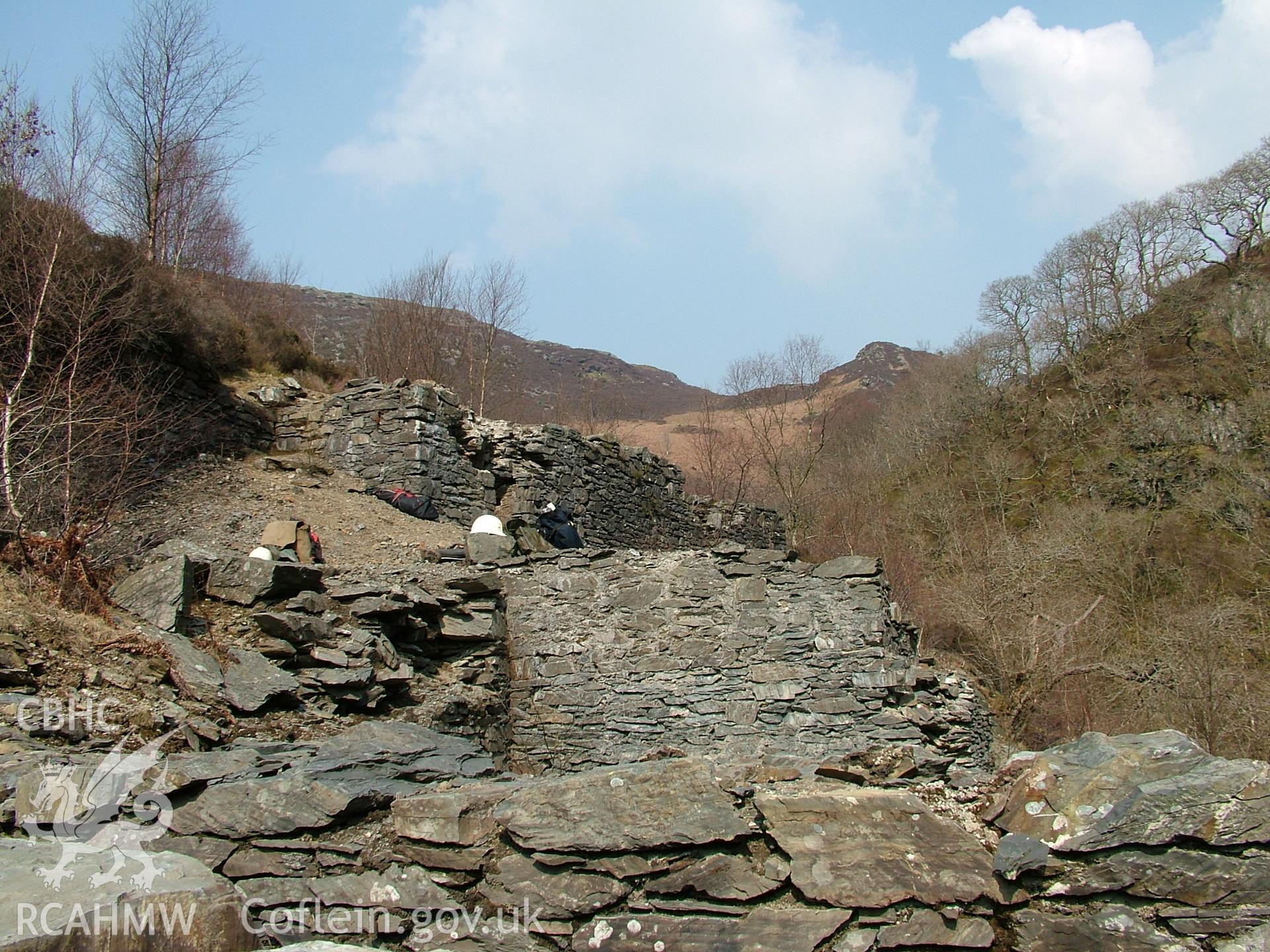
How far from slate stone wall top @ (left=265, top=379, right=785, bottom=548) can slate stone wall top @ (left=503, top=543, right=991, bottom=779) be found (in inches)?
199

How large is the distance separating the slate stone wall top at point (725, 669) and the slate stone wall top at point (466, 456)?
505 centimetres

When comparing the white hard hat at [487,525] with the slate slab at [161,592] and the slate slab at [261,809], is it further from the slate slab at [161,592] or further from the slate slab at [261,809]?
the slate slab at [261,809]

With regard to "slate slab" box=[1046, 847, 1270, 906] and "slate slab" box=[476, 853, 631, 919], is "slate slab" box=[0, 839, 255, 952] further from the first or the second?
"slate slab" box=[1046, 847, 1270, 906]

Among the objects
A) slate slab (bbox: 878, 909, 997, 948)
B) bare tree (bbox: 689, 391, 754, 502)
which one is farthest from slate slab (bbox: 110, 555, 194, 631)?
bare tree (bbox: 689, 391, 754, 502)

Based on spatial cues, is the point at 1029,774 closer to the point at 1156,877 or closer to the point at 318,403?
the point at 1156,877

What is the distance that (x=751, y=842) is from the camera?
3561mm

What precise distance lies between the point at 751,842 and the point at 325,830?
78.3 inches

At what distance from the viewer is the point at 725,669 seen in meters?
8.00

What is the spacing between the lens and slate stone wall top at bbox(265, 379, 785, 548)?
521 inches

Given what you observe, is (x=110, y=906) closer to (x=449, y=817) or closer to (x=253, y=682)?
(x=449, y=817)

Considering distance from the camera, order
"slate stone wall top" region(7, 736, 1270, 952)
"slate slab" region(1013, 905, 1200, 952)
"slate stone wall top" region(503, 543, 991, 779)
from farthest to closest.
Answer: "slate stone wall top" region(503, 543, 991, 779)
"slate stone wall top" region(7, 736, 1270, 952)
"slate slab" region(1013, 905, 1200, 952)

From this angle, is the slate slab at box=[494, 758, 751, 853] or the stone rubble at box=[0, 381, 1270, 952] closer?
the stone rubble at box=[0, 381, 1270, 952]

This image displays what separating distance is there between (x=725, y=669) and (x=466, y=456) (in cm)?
731

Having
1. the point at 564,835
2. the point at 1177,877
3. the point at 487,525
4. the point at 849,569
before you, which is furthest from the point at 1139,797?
the point at 487,525
